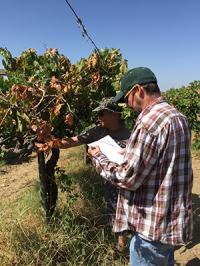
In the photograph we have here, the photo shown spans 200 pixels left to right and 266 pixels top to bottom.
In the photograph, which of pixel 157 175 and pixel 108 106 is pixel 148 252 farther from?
pixel 108 106

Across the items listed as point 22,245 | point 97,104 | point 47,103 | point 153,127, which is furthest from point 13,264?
point 153,127

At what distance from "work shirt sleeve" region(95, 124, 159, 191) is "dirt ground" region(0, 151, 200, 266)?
94.3 inches

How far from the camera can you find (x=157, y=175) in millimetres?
2395

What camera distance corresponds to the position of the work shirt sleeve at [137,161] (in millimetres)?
2303

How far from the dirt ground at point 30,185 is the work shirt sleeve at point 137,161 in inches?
94.3

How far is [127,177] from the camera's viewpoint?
2383 millimetres

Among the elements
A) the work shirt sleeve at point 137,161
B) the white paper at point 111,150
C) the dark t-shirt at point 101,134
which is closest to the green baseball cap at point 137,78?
the work shirt sleeve at point 137,161

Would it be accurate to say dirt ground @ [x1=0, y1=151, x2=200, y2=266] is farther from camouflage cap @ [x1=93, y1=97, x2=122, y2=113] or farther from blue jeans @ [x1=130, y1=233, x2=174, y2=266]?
blue jeans @ [x1=130, y1=233, x2=174, y2=266]

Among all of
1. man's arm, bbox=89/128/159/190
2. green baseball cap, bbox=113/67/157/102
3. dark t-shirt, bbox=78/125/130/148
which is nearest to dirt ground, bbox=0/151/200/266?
dark t-shirt, bbox=78/125/130/148

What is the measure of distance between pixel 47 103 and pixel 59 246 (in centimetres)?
140

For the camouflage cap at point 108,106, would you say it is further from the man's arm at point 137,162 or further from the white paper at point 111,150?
the man's arm at point 137,162

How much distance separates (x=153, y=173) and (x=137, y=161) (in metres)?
0.14

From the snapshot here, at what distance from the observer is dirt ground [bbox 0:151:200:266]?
4.60 metres

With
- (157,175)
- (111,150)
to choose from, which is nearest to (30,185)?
(111,150)
